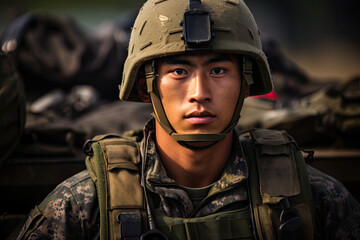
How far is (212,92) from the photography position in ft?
6.23

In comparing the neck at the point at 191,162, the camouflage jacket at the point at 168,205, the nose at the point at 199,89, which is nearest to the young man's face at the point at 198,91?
the nose at the point at 199,89

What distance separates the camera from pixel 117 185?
74.4 inches

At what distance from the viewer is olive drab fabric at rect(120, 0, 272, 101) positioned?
6.34 feet

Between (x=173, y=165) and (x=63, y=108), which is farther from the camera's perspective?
(x=63, y=108)

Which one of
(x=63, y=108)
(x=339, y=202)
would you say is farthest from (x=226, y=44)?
(x=63, y=108)

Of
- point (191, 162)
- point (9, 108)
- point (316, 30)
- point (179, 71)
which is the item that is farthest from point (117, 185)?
point (316, 30)

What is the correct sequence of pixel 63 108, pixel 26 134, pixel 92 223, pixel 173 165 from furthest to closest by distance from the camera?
pixel 63 108 < pixel 26 134 < pixel 173 165 < pixel 92 223

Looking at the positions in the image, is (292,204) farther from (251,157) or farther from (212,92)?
(212,92)

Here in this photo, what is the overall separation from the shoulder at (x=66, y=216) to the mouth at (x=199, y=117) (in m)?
0.61

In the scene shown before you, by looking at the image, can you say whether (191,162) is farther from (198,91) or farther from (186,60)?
(186,60)

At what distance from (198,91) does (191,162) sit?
402mm

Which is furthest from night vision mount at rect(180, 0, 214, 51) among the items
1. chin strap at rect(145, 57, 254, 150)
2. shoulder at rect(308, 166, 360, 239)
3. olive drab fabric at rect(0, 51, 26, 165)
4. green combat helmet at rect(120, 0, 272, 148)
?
olive drab fabric at rect(0, 51, 26, 165)

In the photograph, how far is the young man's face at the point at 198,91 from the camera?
1.87m

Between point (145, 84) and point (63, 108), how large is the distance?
2349 mm
